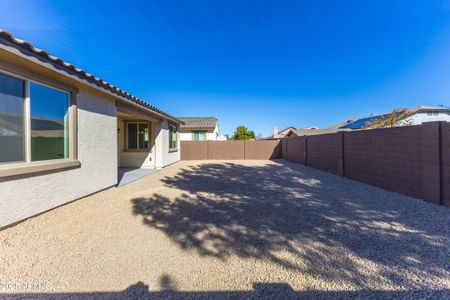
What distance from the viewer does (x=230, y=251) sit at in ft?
8.63

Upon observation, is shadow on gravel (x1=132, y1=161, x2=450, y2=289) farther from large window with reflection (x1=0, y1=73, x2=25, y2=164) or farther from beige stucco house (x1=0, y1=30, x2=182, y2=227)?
large window with reflection (x1=0, y1=73, x2=25, y2=164)

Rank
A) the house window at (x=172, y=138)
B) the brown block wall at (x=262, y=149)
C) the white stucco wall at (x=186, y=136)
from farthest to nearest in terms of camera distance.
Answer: the white stucco wall at (x=186, y=136) → the brown block wall at (x=262, y=149) → the house window at (x=172, y=138)

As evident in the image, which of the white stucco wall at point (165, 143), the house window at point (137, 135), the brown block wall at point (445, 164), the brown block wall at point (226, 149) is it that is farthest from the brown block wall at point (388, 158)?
the brown block wall at point (226, 149)

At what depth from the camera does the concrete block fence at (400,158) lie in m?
4.36

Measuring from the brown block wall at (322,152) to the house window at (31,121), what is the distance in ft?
31.6

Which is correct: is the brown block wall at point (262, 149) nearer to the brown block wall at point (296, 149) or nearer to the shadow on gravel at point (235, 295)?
the brown block wall at point (296, 149)

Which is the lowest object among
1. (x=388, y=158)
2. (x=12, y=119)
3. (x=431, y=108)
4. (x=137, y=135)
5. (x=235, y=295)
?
(x=235, y=295)

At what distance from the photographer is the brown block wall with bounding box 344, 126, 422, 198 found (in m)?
5.01

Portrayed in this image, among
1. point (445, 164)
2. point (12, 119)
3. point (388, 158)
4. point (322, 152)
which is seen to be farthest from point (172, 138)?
point (445, 164)

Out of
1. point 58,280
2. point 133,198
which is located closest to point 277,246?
point 58,280

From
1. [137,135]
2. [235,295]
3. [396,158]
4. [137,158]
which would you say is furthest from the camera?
[137,158]

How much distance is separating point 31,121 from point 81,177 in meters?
1.65

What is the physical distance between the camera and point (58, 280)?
6.84 feet

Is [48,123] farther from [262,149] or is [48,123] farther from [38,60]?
[262,149]
